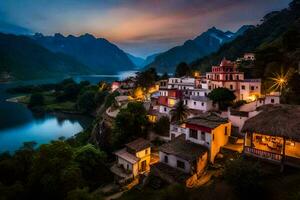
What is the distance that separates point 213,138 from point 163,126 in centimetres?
1479

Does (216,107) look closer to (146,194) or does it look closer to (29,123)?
(146,194)

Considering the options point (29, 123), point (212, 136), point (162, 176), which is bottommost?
point (29, 123)

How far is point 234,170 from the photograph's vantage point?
1440 centimetres

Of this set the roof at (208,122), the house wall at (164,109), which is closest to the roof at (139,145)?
the roof at (208,122)

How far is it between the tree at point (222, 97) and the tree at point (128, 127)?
11.3 metres

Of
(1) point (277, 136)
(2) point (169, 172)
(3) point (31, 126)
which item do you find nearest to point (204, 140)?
(2) point (169, 172)

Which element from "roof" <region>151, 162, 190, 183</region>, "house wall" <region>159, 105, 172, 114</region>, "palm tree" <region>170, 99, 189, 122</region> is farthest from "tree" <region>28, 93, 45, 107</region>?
"roof" <region>151, 162, 190, 183</region>

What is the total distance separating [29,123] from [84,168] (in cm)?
5183

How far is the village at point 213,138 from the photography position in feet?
55.8

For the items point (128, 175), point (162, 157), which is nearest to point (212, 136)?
point (162, 157)

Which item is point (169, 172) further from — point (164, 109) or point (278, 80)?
point (278, 80)

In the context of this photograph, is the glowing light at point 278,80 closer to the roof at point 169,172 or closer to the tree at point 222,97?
the tree at point 222,97

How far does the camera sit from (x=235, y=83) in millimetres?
40031

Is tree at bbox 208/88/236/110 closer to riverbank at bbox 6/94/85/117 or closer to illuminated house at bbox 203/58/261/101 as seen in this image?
illuminated house at bbox 203/58/261/101
